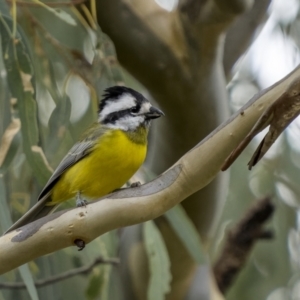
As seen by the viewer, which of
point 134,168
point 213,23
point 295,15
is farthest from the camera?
point 295,15

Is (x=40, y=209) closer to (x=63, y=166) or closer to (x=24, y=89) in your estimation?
(x=63, y=166)

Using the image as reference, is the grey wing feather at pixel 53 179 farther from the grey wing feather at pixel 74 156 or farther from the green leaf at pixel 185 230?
the green leaf at pixel 185 230

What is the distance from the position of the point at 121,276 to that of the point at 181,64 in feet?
1.90

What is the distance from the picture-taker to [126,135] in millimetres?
1396

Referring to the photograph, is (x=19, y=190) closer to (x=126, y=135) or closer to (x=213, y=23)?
(x=126, y=135)

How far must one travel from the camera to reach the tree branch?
0.88 m

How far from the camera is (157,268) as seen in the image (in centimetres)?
133

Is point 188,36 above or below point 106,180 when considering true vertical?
above

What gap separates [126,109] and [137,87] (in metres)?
0.39

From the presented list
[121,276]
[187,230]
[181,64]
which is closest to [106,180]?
[187,230]

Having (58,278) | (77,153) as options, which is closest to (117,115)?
(77,153)

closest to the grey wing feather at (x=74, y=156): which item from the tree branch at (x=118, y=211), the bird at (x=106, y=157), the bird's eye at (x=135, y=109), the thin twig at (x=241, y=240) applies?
the bird at (x=106, y=157)

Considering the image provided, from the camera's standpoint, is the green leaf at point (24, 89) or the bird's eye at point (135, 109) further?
the bird's eye at point (135, 109)

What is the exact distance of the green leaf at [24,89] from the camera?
1.29 metres
